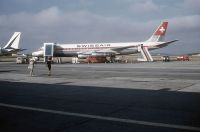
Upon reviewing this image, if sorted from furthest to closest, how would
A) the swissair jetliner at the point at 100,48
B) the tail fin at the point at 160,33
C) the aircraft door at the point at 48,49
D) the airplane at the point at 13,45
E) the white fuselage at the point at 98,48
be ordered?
the airplane at the point at 13,45
the tail fin at the point at 160,33
the white fuselage at the point at 98,48
the swissair jetliner at the point at 100,48
the aircraft door at the point at 48,49

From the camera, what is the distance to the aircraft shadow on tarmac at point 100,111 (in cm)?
786

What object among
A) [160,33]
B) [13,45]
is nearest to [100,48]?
[160,33]

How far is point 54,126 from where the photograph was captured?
311 inches

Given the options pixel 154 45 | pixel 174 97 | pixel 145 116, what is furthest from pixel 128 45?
pixel 145 116

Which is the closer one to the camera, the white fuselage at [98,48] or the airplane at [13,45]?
the white fuselage at [98,48]

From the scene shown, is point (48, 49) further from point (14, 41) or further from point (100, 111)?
point (100, 111)

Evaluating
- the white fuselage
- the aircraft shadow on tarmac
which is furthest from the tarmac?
the white fuselage

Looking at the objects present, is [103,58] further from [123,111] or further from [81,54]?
[123,111]

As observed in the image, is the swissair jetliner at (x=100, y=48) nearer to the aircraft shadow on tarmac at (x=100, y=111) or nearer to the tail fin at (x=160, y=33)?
the tail fin at (x=160, y=33)

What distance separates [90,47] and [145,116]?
56.2 metres

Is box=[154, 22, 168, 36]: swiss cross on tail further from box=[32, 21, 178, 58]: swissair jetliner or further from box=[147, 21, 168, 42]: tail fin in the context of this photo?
box=[32, 21, 178, 58]: swissair jetliner

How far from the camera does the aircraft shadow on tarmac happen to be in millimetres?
7863

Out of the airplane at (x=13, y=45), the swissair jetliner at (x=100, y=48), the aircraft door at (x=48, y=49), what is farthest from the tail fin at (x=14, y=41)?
the aircraft door at (x=48, y=49)

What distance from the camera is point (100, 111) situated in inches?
389
